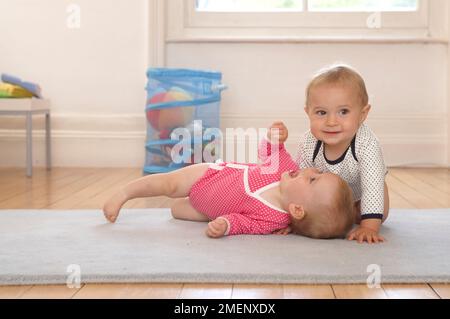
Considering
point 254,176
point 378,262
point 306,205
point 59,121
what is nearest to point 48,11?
point 59,121

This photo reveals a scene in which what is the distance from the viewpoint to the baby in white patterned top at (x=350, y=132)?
1.42m

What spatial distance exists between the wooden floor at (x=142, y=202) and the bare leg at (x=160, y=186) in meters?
0.26

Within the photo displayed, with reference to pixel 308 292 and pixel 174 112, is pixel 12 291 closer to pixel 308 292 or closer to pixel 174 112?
pixel 308 292

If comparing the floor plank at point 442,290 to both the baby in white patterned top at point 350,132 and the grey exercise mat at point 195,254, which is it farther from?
the baby in white patterned top at point 350,132

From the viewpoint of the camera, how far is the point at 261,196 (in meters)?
1.44

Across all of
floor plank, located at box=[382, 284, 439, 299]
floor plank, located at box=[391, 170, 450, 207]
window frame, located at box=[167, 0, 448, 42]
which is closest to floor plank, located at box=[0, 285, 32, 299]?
floor plank, located at box=[382, 284, 439, 299]

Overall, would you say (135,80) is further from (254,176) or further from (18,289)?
(18,289)

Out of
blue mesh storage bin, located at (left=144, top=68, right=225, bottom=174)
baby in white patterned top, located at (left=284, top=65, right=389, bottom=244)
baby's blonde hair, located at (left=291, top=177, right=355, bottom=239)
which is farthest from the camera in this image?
blue mesh storage bin, located at (left=144, top=68, right=225, bottom=174)

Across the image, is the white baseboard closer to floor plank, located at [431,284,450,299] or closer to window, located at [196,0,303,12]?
window, located at [196,0,303,12]

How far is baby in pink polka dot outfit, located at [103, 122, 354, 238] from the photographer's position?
134 cm

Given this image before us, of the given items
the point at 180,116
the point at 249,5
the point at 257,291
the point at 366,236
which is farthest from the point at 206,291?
the point at 249,5

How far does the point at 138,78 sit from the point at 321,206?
1684 millimetres

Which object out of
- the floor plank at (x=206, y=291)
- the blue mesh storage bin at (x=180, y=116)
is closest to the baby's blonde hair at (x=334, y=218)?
Answer: the floor plank at (x=206, y=291)

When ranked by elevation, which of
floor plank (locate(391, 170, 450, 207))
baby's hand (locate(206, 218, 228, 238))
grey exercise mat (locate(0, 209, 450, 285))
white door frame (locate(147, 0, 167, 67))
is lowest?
floor plank (locate(391, 170, 450, 207))
